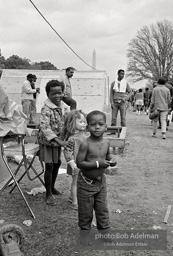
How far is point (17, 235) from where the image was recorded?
3051mm

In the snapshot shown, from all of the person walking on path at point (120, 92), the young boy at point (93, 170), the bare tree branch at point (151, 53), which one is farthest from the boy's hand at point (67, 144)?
the bare tree branch at point (151, 53)

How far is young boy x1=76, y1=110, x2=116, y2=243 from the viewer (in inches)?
126

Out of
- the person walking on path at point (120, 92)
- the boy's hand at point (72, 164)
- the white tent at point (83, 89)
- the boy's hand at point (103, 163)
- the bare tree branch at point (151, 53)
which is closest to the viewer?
the boy's hand at point (103, 163)

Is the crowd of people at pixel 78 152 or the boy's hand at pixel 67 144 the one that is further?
the boy's hand at pixel 67 144

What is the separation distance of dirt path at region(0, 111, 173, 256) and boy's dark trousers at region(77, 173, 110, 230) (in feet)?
0.81

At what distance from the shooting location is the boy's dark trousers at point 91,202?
3.26 meters

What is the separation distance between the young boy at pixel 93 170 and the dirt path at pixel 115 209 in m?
0.31

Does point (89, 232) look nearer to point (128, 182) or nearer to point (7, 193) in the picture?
point (7, 193)

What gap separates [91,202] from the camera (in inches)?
129

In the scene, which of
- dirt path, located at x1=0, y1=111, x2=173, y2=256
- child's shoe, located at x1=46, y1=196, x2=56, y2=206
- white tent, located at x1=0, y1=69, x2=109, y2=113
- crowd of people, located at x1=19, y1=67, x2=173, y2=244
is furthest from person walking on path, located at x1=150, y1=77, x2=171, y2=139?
child's shoe, located at x1=46, y1=196, x2=56, y2=206

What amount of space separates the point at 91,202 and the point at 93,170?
0.29 meters

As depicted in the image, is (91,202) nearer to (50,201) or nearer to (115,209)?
(115,209)

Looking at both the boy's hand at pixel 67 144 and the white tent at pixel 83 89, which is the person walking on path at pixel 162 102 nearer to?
the white tent at pixel 83 89

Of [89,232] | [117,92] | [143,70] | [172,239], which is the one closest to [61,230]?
[89,232]
